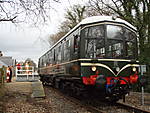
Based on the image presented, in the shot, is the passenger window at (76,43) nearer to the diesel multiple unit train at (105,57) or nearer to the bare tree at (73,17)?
the diesel multiple unit train at (105,57)

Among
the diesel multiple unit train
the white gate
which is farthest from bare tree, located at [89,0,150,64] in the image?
the white gate

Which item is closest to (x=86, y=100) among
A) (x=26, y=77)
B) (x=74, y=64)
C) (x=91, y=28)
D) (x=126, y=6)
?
(x=74, y=64)

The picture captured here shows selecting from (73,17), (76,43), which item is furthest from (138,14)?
(73,17)

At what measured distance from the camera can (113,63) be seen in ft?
23.5

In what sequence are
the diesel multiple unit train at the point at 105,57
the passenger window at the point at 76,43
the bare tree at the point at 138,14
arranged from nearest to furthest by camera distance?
the diesel multiple unit train at the point at 105,57
the passenger window at the point at 76,43
the bare tree at the point at 138,14

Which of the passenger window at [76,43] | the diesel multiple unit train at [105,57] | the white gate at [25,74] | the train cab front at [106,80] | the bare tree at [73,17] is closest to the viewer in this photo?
the train cab front at [106,80]

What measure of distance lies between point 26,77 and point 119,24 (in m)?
13.3

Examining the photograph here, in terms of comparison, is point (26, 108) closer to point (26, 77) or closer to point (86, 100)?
point (86, 100)

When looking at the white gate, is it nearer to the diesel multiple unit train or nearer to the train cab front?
the diesel multiple unit train

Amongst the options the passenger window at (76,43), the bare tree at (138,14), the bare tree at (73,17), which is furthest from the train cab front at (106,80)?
the bare tree at (73,17)

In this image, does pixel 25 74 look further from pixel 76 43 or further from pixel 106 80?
pixel 106 80

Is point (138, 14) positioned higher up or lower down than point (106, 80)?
higher up

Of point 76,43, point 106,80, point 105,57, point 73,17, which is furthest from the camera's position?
point 73,17

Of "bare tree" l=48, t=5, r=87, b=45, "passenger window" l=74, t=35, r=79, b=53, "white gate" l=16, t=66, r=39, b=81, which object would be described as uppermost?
"bare tree" l=48, t=5, r=87, b=45
